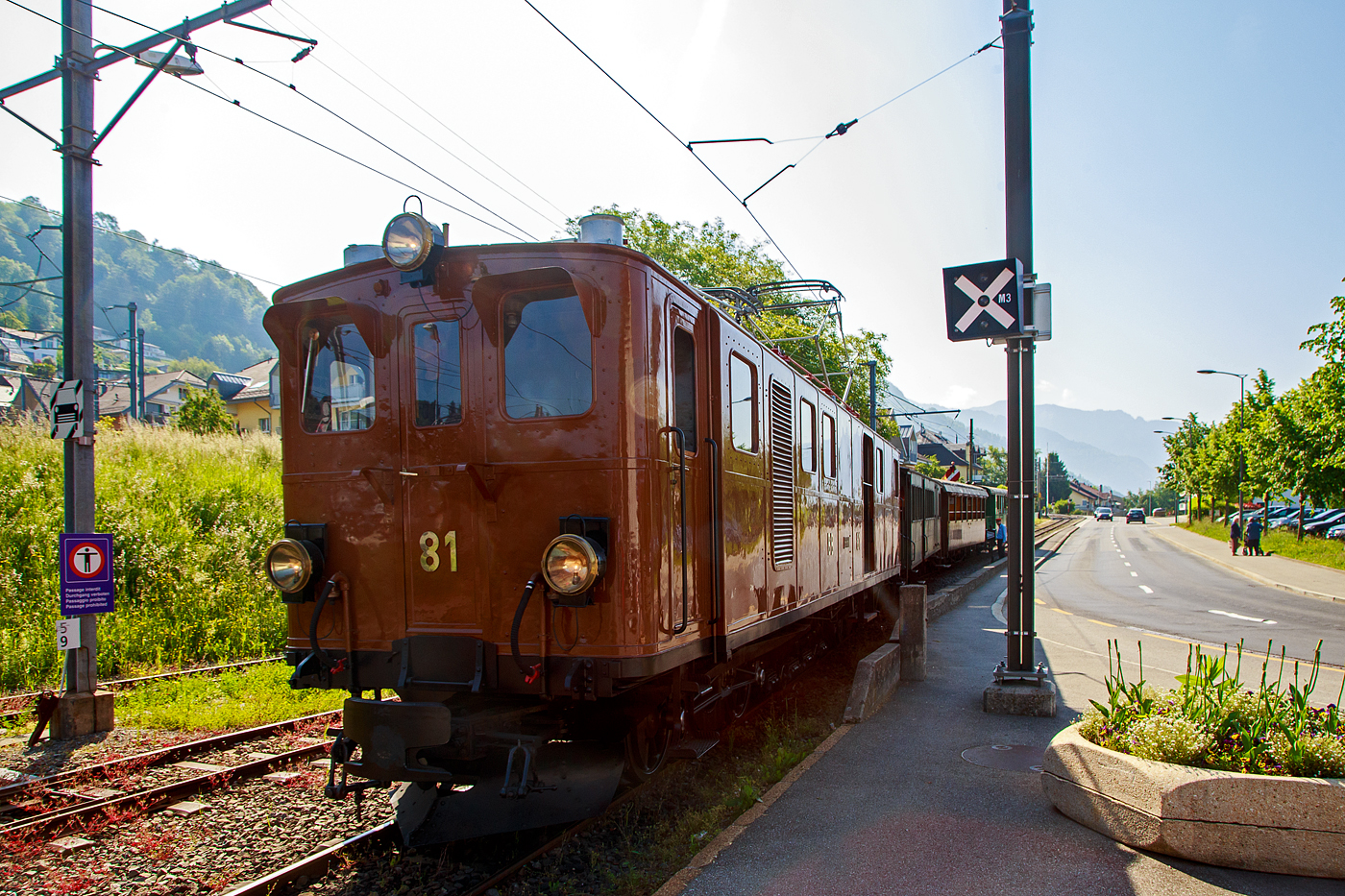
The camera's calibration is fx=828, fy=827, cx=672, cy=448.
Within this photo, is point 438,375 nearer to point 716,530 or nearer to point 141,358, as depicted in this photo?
point 716,530

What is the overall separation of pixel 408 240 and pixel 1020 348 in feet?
18.7

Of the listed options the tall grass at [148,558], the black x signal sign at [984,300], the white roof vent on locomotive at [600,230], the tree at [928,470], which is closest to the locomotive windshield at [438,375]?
the white roof vent on locomotive at [600,230]

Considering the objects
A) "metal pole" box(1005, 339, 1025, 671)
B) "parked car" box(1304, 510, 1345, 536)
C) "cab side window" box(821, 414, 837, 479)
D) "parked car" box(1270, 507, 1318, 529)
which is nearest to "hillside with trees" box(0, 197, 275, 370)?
"parked car" box(1270, 507, 1318, 529)

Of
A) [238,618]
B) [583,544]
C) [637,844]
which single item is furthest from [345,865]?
[238,618]

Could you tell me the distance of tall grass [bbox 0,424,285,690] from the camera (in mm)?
9930

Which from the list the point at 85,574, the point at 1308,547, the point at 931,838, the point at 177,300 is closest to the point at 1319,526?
the point at 1308,547

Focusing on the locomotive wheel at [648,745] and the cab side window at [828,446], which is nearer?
the locomotive wheel at [648,745]

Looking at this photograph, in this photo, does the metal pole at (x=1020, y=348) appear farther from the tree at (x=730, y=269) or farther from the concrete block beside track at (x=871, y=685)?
the tree at (x=730, y=269)

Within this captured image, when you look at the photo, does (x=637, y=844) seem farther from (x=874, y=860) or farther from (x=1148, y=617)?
(x=1148, y=617)

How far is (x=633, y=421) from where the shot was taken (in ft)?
14.6

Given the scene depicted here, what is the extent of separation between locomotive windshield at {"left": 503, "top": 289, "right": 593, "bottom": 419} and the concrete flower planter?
11.5 ft

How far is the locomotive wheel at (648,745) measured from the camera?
16.3 ft

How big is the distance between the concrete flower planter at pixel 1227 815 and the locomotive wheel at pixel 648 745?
2504mm

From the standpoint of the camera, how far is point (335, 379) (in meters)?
5.12
